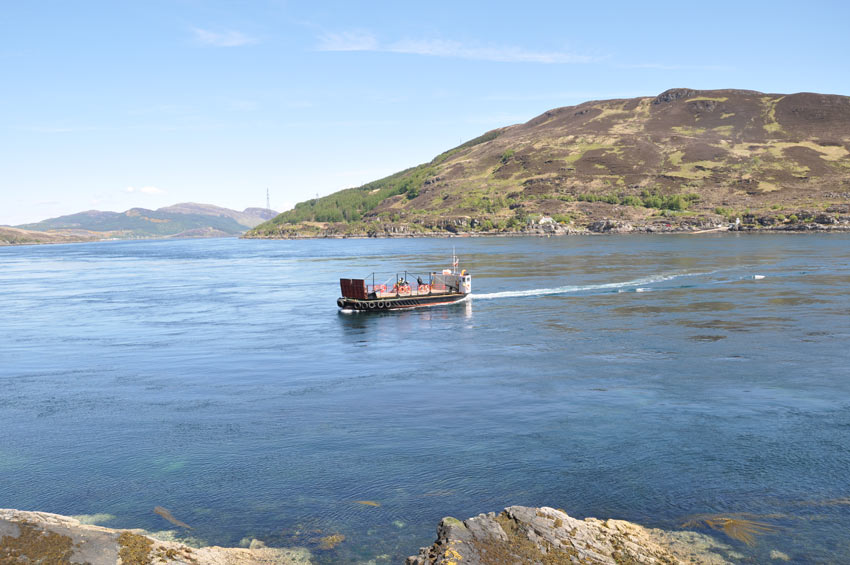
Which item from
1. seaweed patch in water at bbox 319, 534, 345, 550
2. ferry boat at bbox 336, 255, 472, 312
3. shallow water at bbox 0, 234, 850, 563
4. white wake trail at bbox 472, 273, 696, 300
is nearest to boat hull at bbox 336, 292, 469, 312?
ferry boat at bbox 336, 255, 472, 312

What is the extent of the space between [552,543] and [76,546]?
12.3 meters

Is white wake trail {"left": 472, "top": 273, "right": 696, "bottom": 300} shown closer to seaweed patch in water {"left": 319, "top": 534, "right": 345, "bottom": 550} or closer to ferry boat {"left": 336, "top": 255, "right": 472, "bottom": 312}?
ferry boat {"left": 336, "top": 255, "right": 472, "bottom": 312}

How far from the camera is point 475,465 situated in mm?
26656

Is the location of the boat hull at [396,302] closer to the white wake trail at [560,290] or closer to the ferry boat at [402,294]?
the ferry boat at [402,294]

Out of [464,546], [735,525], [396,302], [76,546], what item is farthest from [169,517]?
[396,302]

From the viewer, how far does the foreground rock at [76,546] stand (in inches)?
604

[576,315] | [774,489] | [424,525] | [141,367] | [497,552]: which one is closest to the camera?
[497,552]

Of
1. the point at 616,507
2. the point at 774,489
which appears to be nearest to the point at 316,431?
the point at 616,507

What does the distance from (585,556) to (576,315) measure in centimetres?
5208

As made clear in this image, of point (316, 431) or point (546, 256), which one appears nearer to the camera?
point (316, 431)

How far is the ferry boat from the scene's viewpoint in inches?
3036

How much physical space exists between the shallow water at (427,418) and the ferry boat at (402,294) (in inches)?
163

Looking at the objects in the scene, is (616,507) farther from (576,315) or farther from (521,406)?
(576,315)

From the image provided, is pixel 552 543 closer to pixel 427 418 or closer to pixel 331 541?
pixel 331 541
